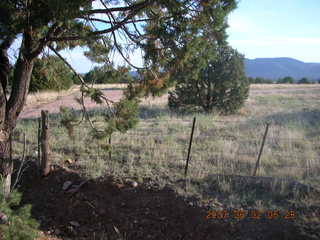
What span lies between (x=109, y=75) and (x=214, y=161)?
3.29 m

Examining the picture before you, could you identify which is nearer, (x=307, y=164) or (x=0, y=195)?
(x=0, y=195)

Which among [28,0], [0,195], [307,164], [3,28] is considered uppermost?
[28,0]

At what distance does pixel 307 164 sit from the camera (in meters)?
5.81

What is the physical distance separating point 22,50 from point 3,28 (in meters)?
0.59

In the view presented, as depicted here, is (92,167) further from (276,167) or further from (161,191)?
(276,167)

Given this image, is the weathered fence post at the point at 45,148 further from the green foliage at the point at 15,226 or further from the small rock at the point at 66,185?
the green foliage at the point at 15,226

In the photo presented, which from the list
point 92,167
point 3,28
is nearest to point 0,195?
point 3,28

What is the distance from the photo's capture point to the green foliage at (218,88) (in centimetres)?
1338

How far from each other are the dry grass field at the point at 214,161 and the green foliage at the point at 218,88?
16.0 ft

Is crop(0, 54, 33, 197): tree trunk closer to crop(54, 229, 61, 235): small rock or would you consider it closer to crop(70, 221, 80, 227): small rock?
crop(54, 229, 61, 235): small rock

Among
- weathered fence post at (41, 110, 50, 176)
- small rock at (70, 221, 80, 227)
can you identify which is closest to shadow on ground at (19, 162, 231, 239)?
small rock at (70, 221, 80, 227)

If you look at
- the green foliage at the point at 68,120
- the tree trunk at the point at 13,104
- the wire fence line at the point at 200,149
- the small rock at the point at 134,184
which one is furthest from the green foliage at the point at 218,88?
the tree trunk at the point at 13,104

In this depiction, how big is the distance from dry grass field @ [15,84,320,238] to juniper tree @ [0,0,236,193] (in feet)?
5.06

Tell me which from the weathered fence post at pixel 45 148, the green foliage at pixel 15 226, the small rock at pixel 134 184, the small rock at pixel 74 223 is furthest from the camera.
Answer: the weathered fence post at pixel 45 148
